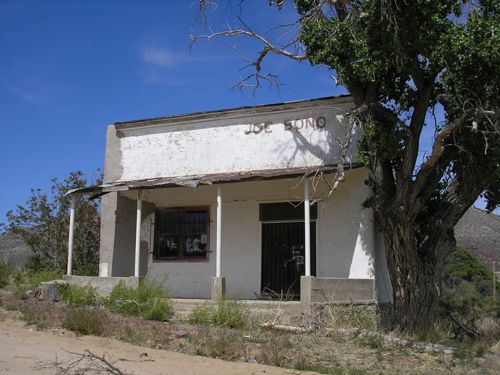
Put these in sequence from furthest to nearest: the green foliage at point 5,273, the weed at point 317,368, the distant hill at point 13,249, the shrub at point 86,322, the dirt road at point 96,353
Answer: the distant hill at point 13,249, the green foliage at point 5,273, the shrub at point 86,322, the weed at point 317,368, the dirt road at point 96,353

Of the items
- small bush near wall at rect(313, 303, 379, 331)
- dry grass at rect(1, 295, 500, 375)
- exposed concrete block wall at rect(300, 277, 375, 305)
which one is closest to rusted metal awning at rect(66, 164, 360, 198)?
exposed concrete block wall at rect(300, 277, 375, 305)

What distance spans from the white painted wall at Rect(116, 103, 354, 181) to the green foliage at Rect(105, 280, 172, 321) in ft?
13.6

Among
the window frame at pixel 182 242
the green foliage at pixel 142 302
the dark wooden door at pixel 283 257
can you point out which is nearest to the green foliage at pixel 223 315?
the green foliage at pixel 142 302

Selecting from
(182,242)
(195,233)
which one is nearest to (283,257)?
(195,233)

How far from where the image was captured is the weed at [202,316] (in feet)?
37.6

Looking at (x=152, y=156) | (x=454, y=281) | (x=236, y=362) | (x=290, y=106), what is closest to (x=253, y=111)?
(x=290, y=106)

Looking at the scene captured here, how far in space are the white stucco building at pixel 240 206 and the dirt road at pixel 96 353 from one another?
4.10 meters

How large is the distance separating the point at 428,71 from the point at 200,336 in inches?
265

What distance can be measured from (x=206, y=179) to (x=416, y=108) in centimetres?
538

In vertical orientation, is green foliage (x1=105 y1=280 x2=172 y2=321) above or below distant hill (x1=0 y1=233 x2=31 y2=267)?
below

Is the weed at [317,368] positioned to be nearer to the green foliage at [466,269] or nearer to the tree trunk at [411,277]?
the tree trunk at [411,277]

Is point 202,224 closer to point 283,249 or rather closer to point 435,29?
point 283,249

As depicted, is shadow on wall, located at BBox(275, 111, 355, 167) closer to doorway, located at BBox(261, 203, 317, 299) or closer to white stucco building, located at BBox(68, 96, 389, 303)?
white stucco building, located at BBox(68, 96, 389, 303)

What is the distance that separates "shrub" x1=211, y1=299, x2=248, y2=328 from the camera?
11305 mm
